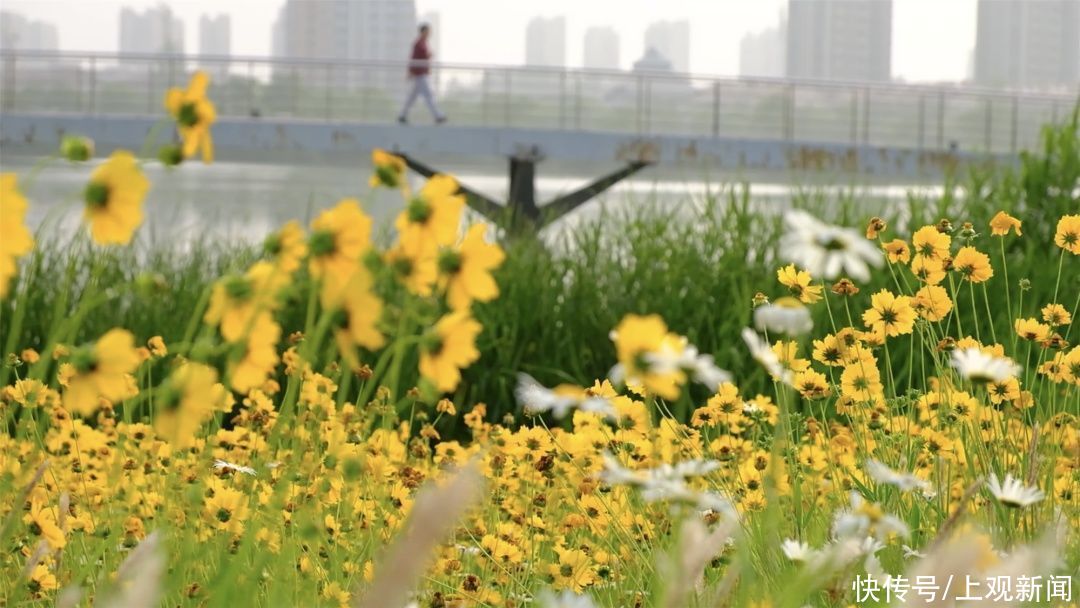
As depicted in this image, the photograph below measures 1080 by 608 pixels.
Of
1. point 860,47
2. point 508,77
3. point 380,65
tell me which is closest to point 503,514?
point 508,77

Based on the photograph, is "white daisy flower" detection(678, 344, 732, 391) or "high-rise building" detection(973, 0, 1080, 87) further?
"high-rise building" detection(973, 0, 1080, 87)

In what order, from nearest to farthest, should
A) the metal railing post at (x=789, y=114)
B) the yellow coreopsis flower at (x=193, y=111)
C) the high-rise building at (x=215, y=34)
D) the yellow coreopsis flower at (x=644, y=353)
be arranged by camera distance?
1. the yellow coreopsis flower at (x=644, y=353)
2. the yellow coreopsis flower at (x=193, y=111)
3. the metal railing post at (x=789, y=114)
4. the high-rise building at (x=215, y=34)

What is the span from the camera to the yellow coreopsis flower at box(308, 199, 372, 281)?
1.33m

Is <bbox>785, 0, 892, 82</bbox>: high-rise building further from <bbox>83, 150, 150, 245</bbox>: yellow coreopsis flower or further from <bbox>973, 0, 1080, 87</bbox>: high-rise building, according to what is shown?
Result: <bbox>83, 150, 150, 245</bbox>: yellow coreopsis flower

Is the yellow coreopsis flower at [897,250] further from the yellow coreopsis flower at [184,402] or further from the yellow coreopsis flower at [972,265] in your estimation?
the yellow coreopsis flower at [184,402]

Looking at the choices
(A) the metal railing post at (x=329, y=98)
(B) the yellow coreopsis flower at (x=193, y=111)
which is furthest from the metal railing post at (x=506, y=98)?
(B) the yellow coreopsis flower at (x=193, y=111)

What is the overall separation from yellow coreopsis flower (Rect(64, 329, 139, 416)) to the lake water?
0.14 m

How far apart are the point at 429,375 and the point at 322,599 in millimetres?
1325

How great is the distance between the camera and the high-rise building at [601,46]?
15500 cm

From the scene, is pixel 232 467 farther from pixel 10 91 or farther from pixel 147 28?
pixel 147 28

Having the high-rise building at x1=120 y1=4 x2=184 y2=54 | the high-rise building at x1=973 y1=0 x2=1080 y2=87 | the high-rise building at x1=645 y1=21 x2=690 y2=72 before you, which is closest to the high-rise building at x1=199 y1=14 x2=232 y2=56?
the high-rise building at x1=120 y1=4 x2=184 y2=54

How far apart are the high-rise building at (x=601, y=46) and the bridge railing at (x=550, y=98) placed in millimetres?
136449

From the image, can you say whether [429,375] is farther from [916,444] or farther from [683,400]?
[683,400]

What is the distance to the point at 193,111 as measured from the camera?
1.48 m
